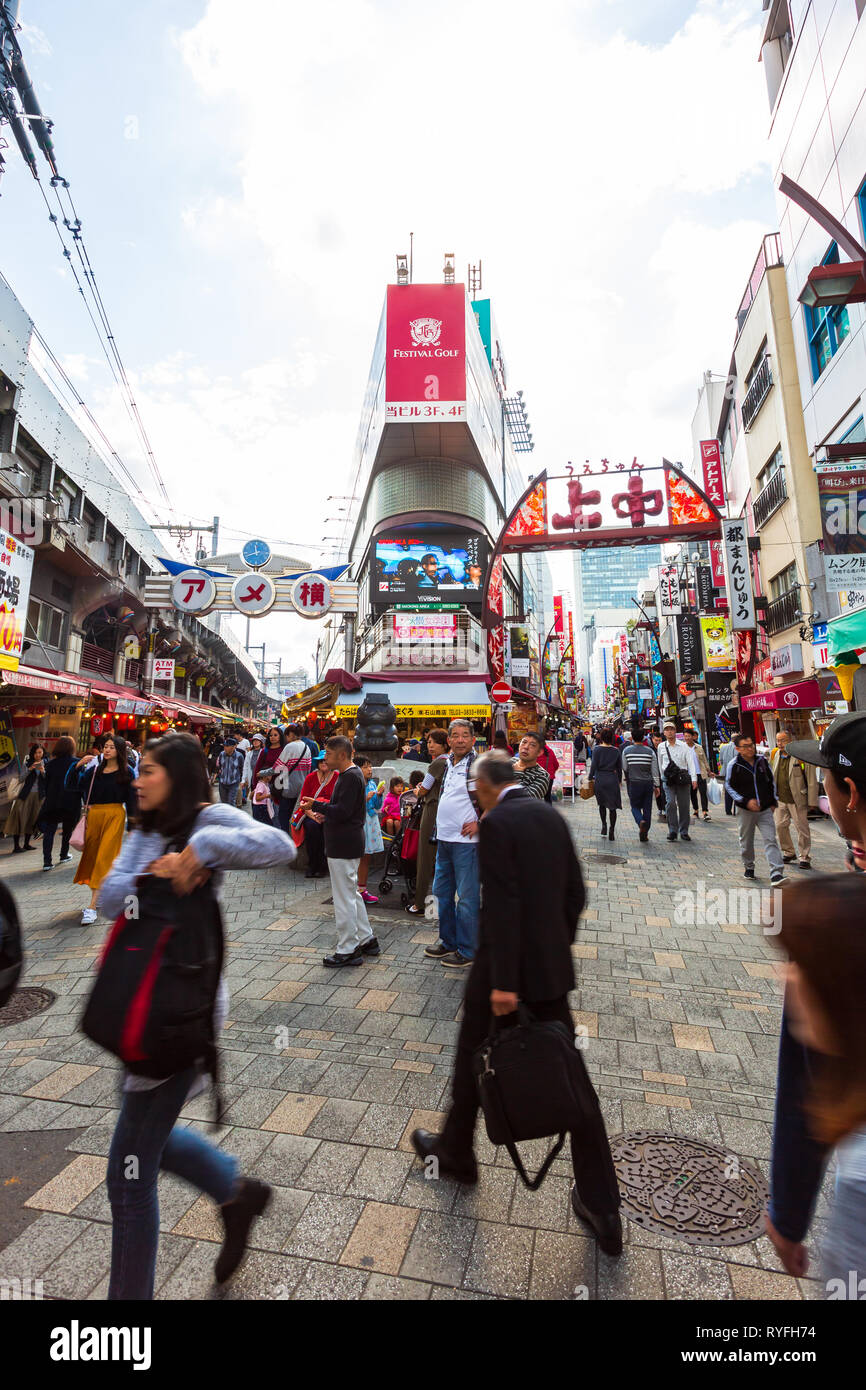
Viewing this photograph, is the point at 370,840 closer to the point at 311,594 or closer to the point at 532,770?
the point at 532,770

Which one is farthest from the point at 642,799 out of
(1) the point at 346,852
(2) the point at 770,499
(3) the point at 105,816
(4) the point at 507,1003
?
(2) the point at 770,499

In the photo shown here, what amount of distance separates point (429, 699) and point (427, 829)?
14.7 meters

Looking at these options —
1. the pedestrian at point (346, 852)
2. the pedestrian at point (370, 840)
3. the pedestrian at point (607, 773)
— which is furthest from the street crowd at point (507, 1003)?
the pedestrian at point (607, 773)

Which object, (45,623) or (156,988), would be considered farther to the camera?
(45,623)

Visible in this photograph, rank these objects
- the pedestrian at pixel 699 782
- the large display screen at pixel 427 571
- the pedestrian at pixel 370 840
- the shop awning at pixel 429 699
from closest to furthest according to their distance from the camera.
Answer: the pedestrian at pixel 370 840
the pedestrian at pixel 699 782
the shop awning at pixel 429 699
the large display screen at pixel 427 571

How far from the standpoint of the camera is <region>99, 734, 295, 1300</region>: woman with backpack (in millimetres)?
1753

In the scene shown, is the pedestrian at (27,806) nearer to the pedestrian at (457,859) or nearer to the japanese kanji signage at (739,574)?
the pedestrian at (457,859)

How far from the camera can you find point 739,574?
18.3m

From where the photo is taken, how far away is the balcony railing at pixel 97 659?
1855 centimetres

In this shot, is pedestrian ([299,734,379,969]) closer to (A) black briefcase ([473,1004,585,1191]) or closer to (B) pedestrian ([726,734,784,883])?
(A) black briefcase ([473,1004,585,1191])

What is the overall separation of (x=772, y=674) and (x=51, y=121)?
21456 mm

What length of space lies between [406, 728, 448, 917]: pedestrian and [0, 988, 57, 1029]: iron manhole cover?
333 cm

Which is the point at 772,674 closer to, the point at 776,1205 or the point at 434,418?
the point at 776,1205

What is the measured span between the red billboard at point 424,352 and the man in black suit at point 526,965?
32104 millimetres
